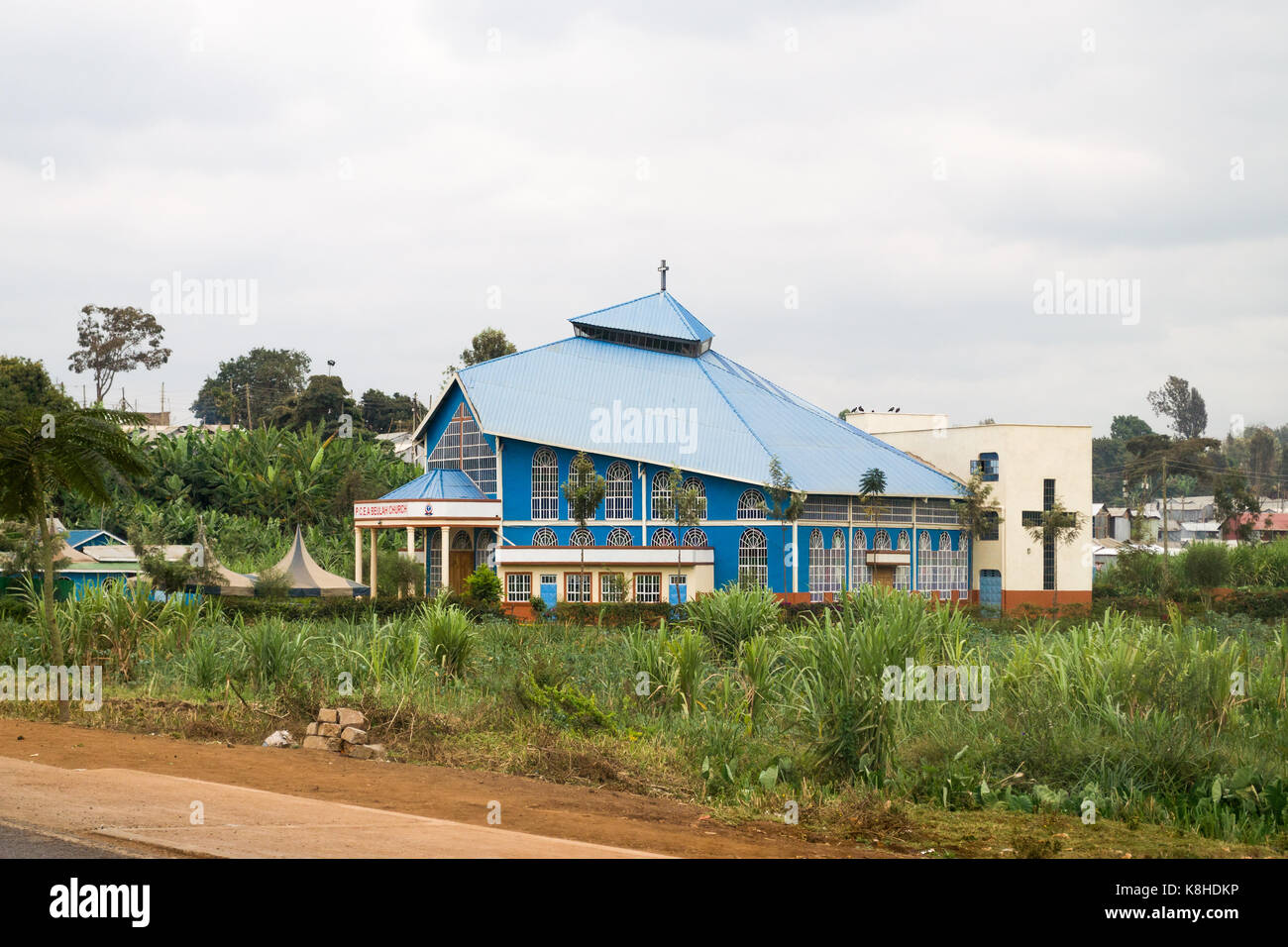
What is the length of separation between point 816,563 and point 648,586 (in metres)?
6.80

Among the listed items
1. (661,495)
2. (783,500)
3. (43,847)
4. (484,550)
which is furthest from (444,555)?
(43,847)

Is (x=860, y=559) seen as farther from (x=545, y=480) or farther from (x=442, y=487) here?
(x=442, y=487)

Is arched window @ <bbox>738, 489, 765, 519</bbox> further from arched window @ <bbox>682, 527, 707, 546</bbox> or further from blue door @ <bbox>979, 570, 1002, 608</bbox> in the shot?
blue door @ <bbox>979, 570, 1002, 608</bbox>

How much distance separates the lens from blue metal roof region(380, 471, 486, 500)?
5003 centimetres

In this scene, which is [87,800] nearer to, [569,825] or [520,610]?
[569,825]

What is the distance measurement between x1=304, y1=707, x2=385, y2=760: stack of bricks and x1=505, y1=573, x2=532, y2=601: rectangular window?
32.0m

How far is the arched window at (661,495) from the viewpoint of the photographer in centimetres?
4938

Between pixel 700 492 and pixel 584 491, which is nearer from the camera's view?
pixel 584 491

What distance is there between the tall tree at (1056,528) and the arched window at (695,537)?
1556 cm

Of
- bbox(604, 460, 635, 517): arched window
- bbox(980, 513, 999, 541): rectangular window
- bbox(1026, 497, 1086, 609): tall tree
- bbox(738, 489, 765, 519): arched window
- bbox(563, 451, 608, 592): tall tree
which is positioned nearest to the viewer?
bbox(563, 451, 608, 592): tall tree

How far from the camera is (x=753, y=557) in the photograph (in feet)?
162

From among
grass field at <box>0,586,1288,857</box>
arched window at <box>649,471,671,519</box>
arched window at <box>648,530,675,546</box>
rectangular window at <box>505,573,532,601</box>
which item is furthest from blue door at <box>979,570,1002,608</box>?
grass field at <box>0,586,1288,857</box>

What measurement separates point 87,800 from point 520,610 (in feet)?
111
